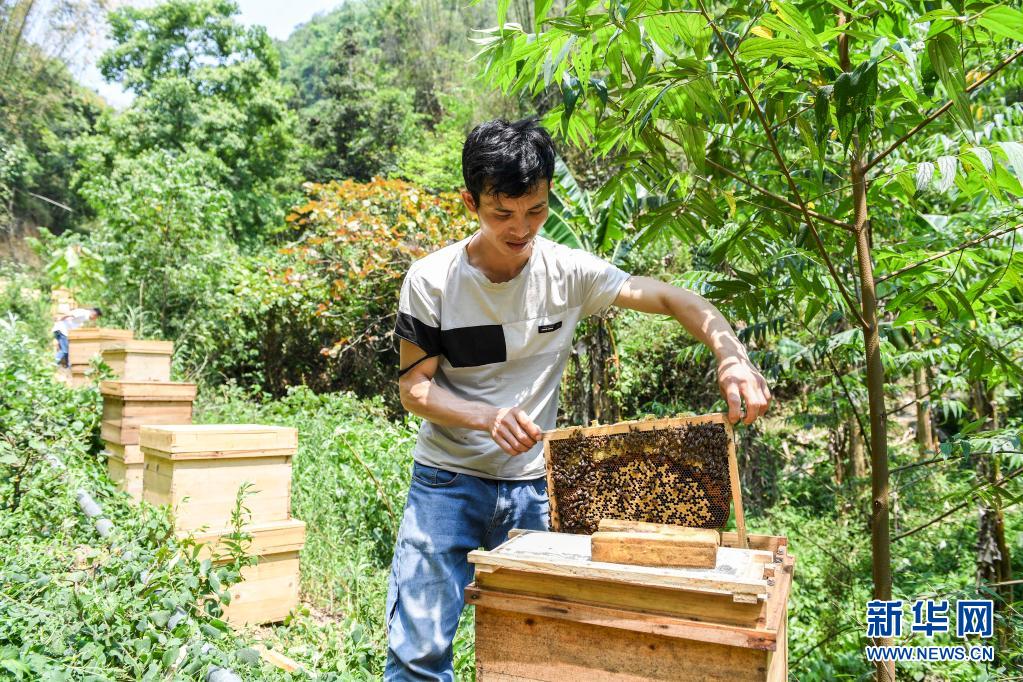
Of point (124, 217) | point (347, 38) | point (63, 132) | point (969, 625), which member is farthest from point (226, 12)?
point (969, 625)

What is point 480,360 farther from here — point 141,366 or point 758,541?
point 141,366

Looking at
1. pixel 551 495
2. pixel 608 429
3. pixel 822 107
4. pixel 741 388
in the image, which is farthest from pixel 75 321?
pixel 822 107

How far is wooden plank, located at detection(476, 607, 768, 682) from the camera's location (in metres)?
1.43

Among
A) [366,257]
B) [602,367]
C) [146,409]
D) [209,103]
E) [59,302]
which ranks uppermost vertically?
[209,103]

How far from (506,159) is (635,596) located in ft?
3.88

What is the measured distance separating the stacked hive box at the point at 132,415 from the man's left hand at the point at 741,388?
16.4ft

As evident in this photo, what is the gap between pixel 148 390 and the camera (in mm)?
5711

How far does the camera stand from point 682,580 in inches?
55.4

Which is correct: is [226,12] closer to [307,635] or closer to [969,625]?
[307,635]

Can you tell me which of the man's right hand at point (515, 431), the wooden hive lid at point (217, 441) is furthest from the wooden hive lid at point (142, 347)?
the man's right hand at point (515, 431)

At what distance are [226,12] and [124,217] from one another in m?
22.0

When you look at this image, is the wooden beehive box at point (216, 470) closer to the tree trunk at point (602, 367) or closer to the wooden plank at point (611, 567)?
the wooden plank at point (611, 567)

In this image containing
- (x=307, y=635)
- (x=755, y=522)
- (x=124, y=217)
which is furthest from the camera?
(x=124, y=217)

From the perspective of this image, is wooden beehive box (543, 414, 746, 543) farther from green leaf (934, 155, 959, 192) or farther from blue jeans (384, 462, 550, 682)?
green leaf (934, 155, 959, 192)
